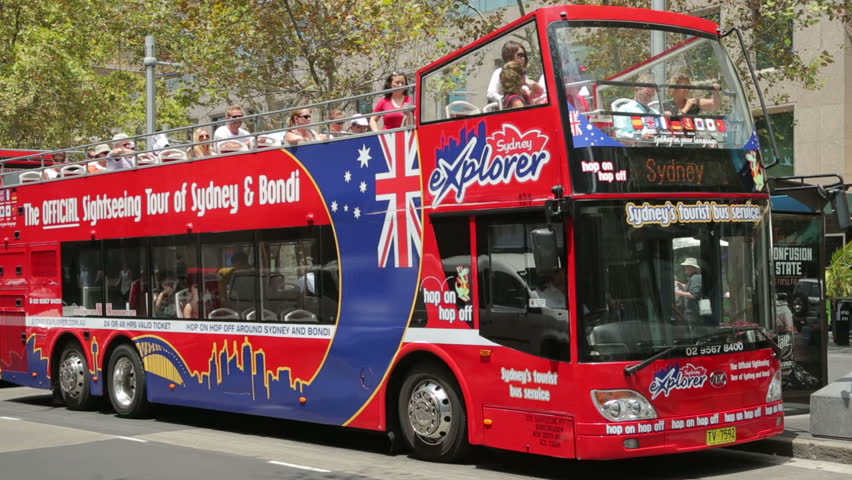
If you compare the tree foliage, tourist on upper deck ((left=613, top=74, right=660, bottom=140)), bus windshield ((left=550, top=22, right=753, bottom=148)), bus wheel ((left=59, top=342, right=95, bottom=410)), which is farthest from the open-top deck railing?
the tree foliage

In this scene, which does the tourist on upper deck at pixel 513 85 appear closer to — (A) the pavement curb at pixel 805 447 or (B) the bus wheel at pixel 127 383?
(A) the pavement curb at pixel 805 447

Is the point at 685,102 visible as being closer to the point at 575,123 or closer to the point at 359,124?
the point at 575,123

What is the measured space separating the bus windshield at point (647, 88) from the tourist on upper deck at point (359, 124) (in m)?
2.79

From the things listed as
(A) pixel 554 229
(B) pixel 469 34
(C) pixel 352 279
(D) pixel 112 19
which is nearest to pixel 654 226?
(A) pixel 554 229

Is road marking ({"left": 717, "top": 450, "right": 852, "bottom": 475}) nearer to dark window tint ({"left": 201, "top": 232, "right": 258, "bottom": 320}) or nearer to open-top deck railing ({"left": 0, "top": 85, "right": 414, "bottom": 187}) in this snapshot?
open-top deck railing ({"left": 0, "top": 85, "right": 414, "bottom": 187})

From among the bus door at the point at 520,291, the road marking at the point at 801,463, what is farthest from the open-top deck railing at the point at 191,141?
the road marking at the point at 801,463

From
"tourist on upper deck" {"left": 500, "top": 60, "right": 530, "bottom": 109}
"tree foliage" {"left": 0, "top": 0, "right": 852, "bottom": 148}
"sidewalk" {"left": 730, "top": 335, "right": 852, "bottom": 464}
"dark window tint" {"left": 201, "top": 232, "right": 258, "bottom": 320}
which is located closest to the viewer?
"tourist on upper deck" {"left": 500, "top": 60, "right": 530, "bottom": 109}

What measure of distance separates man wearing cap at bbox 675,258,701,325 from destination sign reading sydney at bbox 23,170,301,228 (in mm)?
4700

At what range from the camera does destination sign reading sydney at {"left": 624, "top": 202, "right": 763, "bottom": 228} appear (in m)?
9.57

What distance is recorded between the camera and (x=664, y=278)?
956 cm

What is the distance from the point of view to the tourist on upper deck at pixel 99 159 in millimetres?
16422

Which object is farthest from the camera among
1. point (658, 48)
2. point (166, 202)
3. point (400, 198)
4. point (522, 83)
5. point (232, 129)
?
point (166, 202)

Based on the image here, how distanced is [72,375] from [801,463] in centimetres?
1034

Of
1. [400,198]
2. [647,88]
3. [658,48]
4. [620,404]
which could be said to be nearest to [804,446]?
[620,404]
